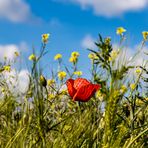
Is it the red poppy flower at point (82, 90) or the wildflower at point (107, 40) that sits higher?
the wildflower at point (107, 40)

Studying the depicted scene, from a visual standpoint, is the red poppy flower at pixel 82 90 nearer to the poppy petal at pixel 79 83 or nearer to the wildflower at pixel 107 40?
the poppy petal at pixel 79 83

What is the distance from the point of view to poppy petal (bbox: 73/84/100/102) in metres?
2.03

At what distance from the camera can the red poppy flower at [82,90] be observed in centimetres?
203

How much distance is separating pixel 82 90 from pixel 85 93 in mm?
27

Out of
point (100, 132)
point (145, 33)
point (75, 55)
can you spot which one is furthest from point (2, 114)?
point (75, 55)

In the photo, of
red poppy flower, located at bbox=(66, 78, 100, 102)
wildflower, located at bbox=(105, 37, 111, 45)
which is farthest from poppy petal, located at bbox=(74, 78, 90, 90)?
wildflower, located at bbox=(105, 37, 111, 45)

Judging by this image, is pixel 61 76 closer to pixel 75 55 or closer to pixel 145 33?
pixel 75 55

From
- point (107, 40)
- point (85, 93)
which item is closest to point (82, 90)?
point (85, 93)

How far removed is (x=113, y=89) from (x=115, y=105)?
0.17 ft

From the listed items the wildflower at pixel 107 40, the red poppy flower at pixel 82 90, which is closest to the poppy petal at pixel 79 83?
the red poppy flower at pixel 82 90

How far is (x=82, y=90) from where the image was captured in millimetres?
2062

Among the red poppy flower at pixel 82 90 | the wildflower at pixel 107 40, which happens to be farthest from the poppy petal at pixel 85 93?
the wildflower at pixel 107 40

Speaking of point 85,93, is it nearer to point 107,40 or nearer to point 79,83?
point 79,83

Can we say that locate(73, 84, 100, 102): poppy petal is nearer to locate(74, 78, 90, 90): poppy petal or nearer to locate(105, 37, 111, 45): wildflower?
locate(74, 78, 90, 90): poppy petal
